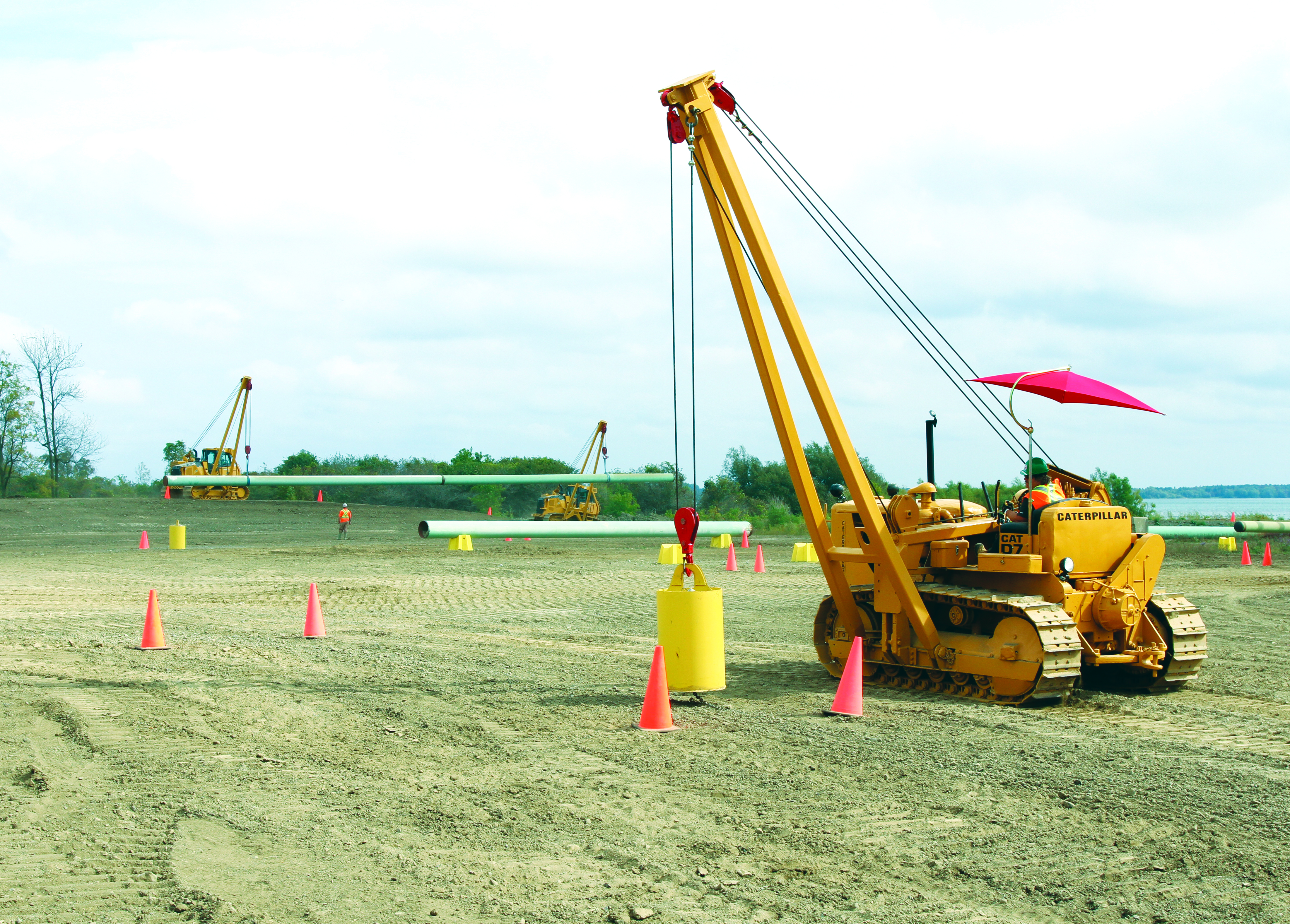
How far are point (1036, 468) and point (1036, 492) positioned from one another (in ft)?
1.53

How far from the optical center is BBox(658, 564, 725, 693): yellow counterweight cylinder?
9164 mm

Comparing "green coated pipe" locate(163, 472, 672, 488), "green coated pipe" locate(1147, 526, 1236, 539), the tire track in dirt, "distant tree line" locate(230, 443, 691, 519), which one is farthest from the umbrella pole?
"distant tree line" locate(230, 443, 691, 519)

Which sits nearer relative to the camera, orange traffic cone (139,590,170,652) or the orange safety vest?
the orange safety vest

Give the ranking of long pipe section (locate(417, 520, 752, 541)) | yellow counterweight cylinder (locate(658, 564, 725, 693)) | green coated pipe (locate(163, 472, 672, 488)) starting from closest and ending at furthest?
yellow counterweight cylinder (locate(658, 564, 725, 693)), long pipe section (locate(417, 520, 752, 541)), green coated pipe (locate(163, 472, 672, 488))

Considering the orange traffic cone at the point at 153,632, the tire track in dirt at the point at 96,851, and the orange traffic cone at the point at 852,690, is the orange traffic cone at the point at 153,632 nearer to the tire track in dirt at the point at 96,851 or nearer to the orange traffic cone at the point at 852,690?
the tire track in dirt at the point at 96,851

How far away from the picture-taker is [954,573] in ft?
34.9

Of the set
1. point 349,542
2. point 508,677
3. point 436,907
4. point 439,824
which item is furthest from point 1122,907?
point 349,542

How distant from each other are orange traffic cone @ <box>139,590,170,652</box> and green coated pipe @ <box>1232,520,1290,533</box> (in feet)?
90.6

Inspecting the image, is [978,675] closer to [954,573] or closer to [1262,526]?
[954,573]

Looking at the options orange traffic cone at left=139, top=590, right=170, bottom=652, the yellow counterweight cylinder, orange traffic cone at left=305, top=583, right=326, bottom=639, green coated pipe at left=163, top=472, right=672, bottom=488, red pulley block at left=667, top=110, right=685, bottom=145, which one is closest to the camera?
the yellow counterweight cylinder

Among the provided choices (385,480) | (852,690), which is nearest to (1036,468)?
(852,690)

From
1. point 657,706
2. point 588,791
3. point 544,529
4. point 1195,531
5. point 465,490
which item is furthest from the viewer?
point 465,490

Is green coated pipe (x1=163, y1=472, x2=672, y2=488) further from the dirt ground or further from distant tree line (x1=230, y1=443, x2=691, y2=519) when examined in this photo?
the dirt ground

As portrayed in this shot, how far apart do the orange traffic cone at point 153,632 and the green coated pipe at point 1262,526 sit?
90.6 ft
